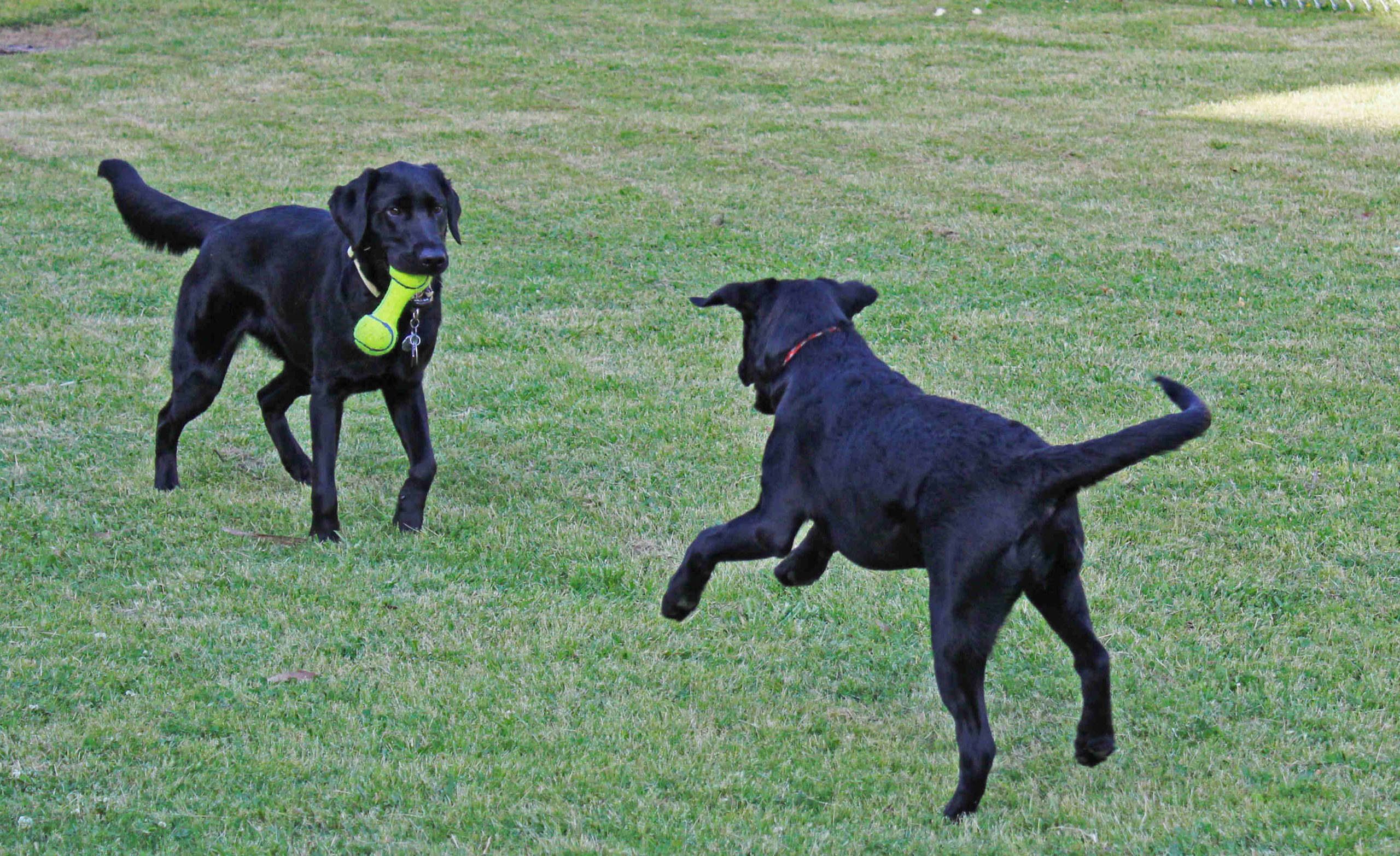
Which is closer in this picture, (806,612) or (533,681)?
(533,681)

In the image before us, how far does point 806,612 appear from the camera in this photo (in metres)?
5.55

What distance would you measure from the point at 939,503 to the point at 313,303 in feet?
11.3

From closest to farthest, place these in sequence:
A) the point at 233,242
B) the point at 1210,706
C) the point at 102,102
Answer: the point at 1210,706
the point at 233,242
the point at 102,102

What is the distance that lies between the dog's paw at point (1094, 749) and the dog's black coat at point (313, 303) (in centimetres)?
324

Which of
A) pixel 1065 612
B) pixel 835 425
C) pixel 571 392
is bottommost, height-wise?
pixel 571 392

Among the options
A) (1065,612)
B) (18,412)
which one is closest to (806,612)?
(1065,612)

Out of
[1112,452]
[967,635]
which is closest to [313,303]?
[967,635]

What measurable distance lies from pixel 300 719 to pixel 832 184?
11.1 meters

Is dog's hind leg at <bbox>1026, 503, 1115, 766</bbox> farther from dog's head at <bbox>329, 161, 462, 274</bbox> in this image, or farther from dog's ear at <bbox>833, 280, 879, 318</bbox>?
dog's head at <bbox>329, 161, 462, 274</bbox>

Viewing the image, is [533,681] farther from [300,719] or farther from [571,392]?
[571,392]

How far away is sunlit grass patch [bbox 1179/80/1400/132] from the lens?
1736 cm

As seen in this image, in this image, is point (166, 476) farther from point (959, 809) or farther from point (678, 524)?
point (959, 809)

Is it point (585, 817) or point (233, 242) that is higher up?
point (233, 242)

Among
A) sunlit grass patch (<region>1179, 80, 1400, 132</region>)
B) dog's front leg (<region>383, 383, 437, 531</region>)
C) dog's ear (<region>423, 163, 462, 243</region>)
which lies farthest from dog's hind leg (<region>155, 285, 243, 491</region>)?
sunlit grass patch (<region>1179, 80, 1400, 132</region>)
